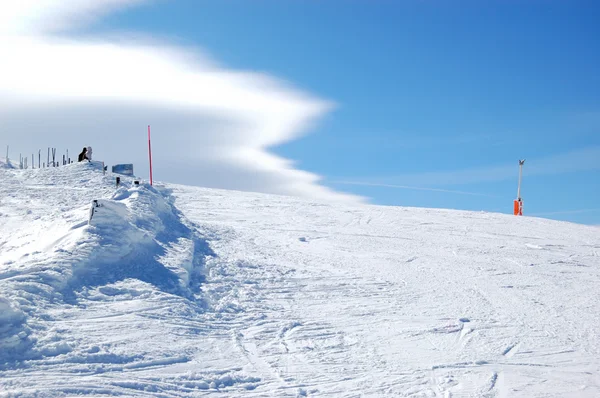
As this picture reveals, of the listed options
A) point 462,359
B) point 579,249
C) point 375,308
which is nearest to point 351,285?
point 375,308

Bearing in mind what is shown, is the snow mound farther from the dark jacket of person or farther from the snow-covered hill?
the dark jacket of person

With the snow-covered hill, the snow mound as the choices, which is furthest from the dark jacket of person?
the snow mound

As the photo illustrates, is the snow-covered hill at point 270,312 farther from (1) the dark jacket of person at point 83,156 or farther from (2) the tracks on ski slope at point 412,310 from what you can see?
(1) the dark jacket of person at point 83,156

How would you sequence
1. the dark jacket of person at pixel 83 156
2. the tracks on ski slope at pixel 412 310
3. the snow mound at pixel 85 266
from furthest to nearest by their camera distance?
the dark jacket of person at pixel 83 156 → the tracks on ski slope at pixel 412 310 → the snow mound at pixel 85 266

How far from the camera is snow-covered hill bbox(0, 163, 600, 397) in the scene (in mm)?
6160

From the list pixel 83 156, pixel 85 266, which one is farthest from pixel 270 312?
pixel 83 156

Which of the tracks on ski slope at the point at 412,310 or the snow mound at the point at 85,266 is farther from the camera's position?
the tracks on ski slope at the point at 412,310

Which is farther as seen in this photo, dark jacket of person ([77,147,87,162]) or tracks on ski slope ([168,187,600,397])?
dark jacket of person ([77,147,87,162])

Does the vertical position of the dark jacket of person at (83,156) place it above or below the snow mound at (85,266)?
above

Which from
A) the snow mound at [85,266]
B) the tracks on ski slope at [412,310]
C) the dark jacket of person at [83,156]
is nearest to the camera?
the snow mound at [85,266]

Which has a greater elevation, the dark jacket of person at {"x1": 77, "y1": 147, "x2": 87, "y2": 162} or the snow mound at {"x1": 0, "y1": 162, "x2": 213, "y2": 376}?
the dark jacket of person at {"x1": 77, "y1": 147, "x2": 87, "y2": 162}

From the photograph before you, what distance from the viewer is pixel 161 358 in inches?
254

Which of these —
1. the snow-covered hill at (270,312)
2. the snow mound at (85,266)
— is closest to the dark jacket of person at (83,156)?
the snow-covered hill at (270,312)

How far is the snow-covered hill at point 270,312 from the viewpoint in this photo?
6.16 meters
